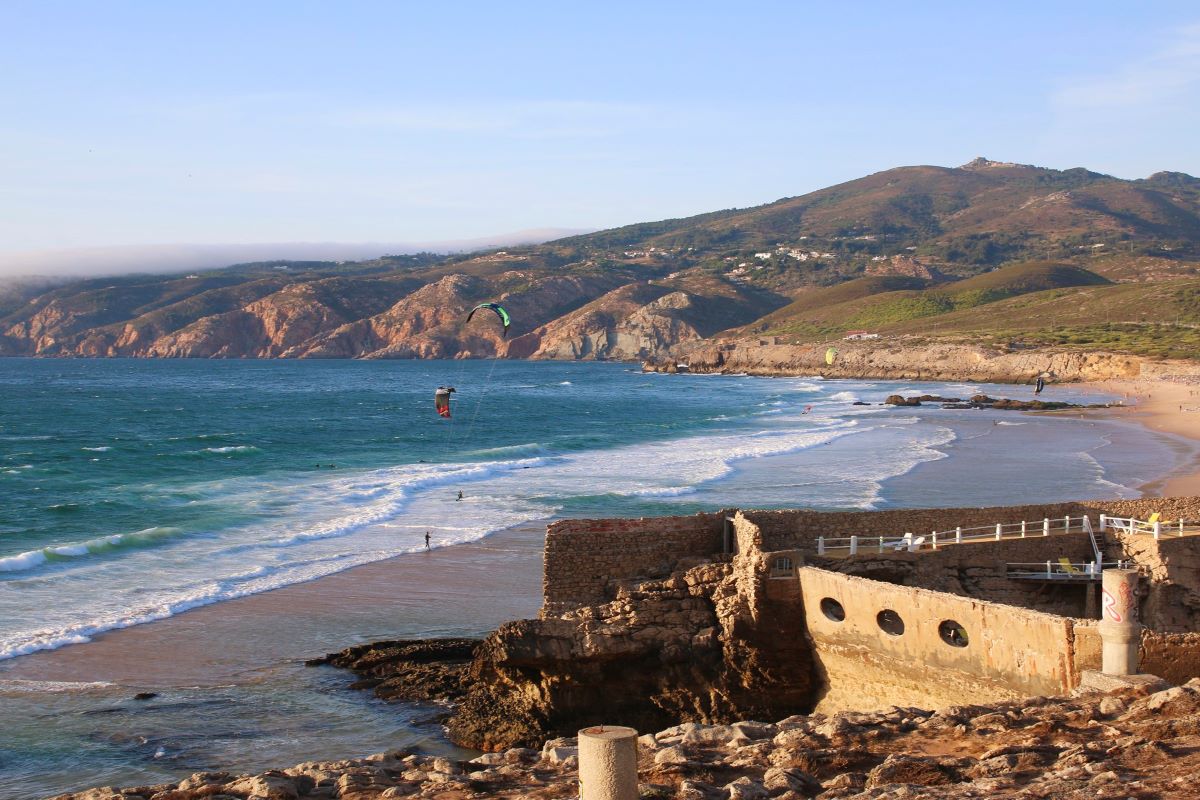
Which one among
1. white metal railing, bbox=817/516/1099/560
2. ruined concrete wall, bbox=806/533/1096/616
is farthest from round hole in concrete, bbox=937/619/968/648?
white metal railing, bbox=817/516/1099/560

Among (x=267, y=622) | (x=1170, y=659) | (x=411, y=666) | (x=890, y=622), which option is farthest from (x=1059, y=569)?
(x=267, y=622)

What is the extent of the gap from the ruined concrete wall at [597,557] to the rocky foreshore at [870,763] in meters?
4.84

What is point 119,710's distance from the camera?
15.5 m

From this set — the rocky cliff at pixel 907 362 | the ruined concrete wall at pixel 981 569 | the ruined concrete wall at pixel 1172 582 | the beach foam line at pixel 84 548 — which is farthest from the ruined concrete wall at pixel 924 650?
the rocky cliff at pixel 907 362

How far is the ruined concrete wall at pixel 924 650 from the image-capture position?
1109 centimetres

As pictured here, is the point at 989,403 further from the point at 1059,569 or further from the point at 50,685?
the point at 50,685

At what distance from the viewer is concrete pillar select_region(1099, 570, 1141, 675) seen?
10047 mm

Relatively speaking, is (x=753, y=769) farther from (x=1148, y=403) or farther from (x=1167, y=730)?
(x=1148, y=403)

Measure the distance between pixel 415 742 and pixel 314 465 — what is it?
31.1m

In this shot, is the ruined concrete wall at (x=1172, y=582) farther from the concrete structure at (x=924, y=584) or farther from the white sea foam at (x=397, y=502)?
the white sea foam at (x=397, y=502)

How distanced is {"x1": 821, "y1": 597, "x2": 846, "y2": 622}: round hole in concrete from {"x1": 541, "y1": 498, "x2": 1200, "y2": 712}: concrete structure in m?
0.02

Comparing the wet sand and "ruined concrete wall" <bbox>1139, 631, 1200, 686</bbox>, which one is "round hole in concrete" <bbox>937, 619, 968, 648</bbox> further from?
the wet sand

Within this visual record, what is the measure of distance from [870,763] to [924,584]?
635 cm

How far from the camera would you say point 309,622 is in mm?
20109
